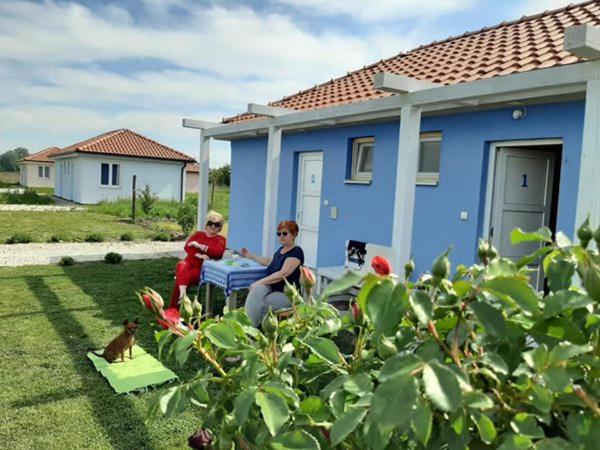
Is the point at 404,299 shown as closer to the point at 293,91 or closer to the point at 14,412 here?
the point at 14,412

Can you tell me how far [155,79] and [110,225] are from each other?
19.1 ft

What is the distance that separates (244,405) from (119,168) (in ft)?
112

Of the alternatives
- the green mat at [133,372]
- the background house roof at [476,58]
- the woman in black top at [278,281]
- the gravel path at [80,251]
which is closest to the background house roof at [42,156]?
the gravel path at [80,251]

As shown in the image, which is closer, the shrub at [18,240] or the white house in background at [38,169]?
the shrub at [18,240]

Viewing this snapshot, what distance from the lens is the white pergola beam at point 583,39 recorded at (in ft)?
12.7

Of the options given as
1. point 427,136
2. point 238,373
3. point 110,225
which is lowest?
point 110,225

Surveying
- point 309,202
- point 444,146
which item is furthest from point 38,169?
point 444,146

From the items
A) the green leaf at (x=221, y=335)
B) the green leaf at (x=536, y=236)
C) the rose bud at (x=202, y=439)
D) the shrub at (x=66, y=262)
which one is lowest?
the shrub at (x=66, y=262)

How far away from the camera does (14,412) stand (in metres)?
4.05

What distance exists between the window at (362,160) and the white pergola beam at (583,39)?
535 cm

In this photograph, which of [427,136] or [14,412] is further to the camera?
[427,136]

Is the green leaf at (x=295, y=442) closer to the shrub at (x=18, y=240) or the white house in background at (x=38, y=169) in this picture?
the shrub at (x=18, y=240)

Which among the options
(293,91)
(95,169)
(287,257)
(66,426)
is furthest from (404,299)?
(95,169)

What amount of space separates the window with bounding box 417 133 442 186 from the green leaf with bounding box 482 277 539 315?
7272mm
